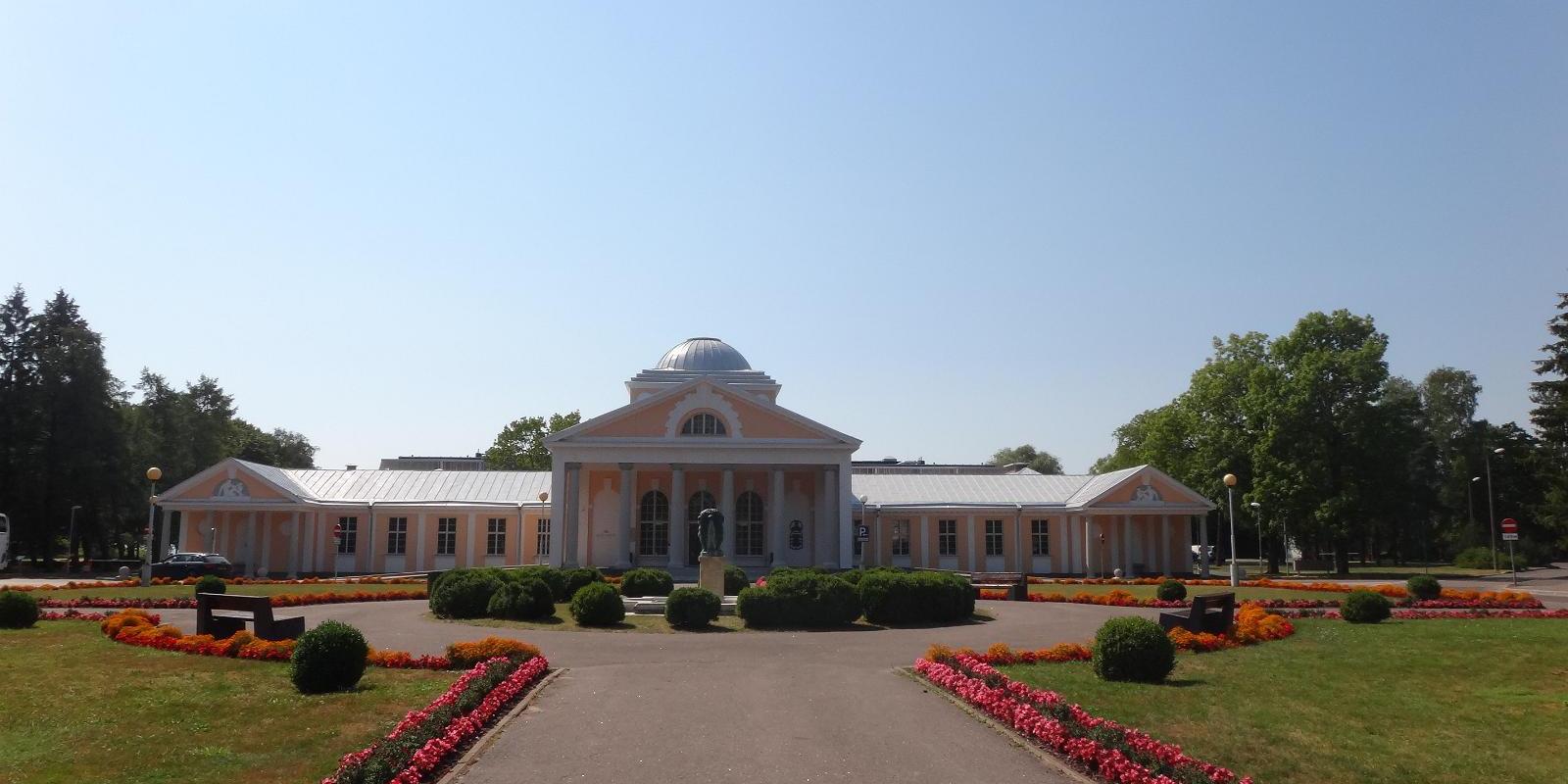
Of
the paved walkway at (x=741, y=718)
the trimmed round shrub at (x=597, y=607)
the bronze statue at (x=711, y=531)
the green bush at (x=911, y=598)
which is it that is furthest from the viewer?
the bronze statue at (x=711, y=531)

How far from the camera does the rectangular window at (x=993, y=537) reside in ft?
168

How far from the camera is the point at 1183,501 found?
48562mm

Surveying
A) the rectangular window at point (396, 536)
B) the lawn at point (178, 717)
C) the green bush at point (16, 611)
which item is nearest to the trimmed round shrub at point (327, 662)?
the lawn at point (178, 717)

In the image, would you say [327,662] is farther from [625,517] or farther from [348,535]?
[348,535]

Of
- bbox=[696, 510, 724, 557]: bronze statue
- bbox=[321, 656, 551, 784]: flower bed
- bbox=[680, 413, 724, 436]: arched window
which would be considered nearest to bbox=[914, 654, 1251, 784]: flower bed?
bbox=[321, 656, 551, 784]: flower bed

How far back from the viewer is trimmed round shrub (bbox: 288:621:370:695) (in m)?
13.1

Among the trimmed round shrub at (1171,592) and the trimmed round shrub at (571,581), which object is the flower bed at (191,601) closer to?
the trimmed round shrub at (571,581)

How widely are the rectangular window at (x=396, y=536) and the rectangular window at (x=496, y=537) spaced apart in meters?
3.73

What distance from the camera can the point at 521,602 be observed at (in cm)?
2358

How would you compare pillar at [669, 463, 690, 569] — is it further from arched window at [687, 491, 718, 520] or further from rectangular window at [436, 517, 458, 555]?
rectangular window at [436, 517, 458, 555]

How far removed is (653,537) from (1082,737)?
3989 centimetres

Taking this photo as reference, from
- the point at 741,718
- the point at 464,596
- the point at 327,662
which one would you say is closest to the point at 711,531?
the point at 464,596

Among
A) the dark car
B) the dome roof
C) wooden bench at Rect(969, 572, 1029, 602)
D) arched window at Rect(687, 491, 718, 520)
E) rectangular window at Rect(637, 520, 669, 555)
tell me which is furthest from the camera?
the dome roof

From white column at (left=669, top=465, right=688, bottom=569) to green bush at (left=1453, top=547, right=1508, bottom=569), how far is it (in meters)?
45.2
